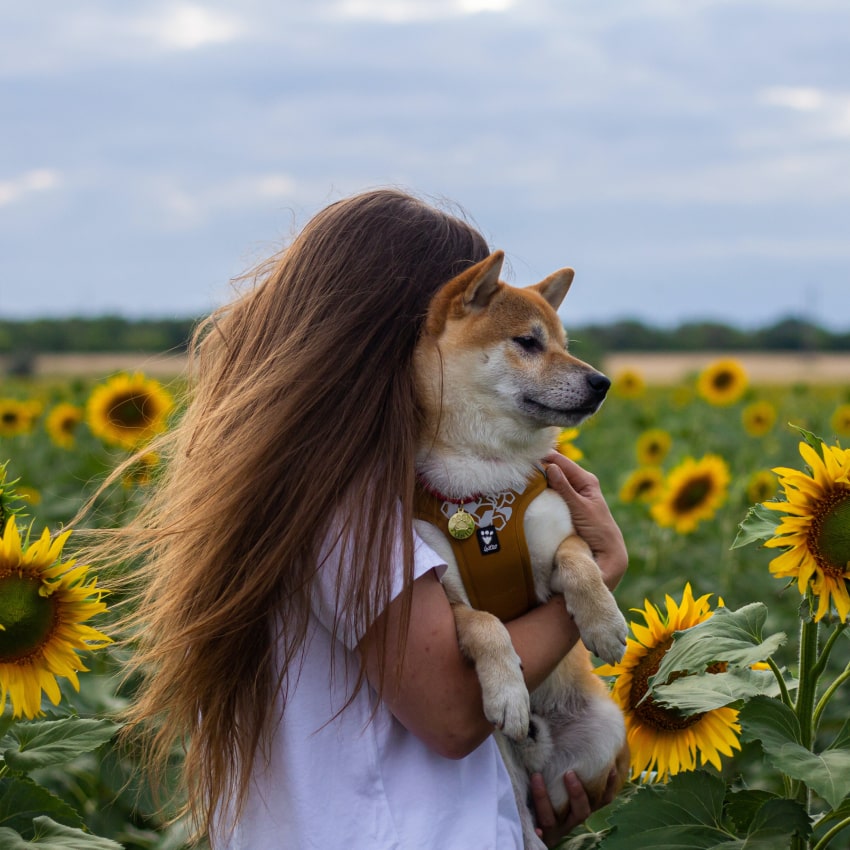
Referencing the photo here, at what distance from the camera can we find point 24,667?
2490 millimetres

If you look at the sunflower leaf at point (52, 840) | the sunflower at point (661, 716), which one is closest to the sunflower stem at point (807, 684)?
the sunflower at point (661, 716)

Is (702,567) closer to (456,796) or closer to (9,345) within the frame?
(456,796)

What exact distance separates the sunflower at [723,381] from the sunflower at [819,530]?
6800 millimetres

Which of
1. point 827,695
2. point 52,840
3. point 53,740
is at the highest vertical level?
point 827,695

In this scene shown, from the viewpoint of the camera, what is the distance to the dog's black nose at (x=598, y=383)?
2.95m

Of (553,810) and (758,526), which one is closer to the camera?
(758,526)

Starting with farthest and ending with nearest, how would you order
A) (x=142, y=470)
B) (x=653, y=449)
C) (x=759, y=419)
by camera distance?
(x=759, y=419) → (x=653, y=449) → (x=142, y=470)

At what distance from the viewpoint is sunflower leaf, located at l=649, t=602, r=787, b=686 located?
90.2 inches

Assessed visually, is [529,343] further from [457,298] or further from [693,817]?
[693,817]

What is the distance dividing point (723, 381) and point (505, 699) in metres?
7.01

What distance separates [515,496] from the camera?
9.46 feet

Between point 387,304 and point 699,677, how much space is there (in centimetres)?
122

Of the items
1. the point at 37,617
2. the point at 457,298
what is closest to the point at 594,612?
the point at 457,298

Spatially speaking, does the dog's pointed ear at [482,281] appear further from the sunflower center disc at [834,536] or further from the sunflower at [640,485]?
the sunflower at [640,485]
